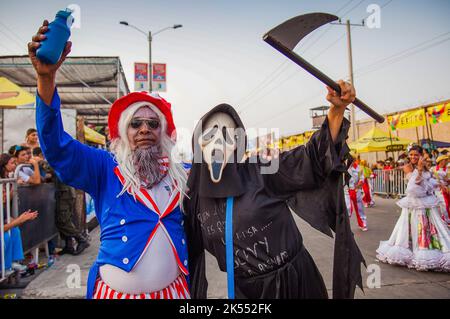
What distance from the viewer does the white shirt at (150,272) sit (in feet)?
5.56

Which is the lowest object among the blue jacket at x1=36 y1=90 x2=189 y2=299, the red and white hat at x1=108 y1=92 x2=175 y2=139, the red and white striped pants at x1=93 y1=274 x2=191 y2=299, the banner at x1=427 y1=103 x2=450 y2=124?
the red and white striped pants at x1=93 y1=274 x2=191 y2=299

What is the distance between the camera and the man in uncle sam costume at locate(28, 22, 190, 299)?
169cm

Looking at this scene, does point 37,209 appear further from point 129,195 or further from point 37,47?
point 37,47

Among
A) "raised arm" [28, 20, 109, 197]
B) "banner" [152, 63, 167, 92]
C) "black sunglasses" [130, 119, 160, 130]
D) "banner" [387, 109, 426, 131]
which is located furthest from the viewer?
"banner" [152, 63, 167, 92]

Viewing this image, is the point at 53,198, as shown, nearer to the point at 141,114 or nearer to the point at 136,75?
the point at 141,114

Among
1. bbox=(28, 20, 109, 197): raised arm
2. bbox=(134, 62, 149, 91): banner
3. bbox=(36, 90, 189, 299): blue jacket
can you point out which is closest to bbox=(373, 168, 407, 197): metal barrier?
bbox=(134, 62, 149, 91): banner

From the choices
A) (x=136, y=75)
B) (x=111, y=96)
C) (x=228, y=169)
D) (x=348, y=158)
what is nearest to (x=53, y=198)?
(x=228, y=169)

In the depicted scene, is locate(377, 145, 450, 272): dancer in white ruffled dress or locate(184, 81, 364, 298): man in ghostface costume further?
locate(377, 145, 450, 272): dancer in white ruffled dress

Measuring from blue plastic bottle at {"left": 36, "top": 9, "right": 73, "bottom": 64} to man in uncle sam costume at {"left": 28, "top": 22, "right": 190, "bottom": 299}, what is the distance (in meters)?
0.05

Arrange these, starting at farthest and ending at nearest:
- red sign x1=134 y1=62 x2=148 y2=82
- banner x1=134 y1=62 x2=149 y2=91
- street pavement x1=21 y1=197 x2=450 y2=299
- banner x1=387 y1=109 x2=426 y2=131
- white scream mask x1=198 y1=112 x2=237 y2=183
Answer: red sign x1=134 y1=62 x2=148 y2=82 < banner x1=134 y1=62 x2=149 y2=91 < banner x1=387 y1=109 x2=426 y2=131 < street pavement x1=21 y1=197 x2=450 y2=299 < white scream mask x1=198 y1=112 x2=237 y2=183

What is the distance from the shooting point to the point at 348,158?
5.94 feet

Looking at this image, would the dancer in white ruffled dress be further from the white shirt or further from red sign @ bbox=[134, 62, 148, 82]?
red sign @ bbox=[134, 62, 148, 82]

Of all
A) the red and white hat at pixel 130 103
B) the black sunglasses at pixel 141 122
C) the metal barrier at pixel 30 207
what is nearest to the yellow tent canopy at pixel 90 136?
the metal barrier at pixel 30 207

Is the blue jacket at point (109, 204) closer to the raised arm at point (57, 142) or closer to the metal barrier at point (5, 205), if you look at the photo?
the raised arm at point (57, 142)
